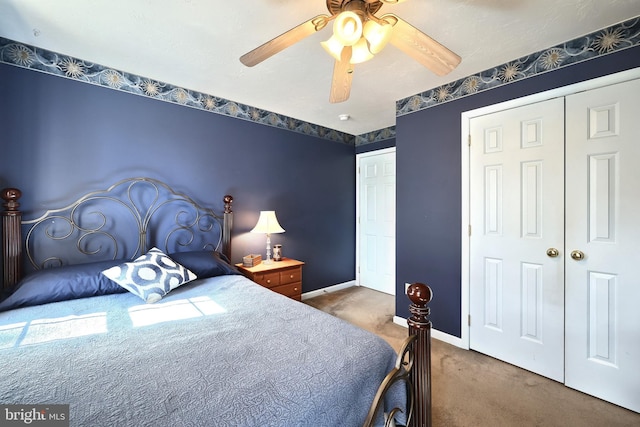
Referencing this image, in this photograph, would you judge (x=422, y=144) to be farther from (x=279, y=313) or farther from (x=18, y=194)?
(x=18, y=194)

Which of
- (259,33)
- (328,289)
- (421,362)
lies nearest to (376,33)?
(259,33)

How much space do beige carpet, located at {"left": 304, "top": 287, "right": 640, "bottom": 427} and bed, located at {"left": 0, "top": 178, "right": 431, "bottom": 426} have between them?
91cm

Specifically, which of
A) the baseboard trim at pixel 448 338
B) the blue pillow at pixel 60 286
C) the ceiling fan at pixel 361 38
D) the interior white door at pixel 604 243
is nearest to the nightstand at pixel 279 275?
the blue pillow at pixel 60 286

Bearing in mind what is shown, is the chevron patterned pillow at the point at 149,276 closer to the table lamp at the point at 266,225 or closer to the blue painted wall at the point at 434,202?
the table lamp at the point at 266,225

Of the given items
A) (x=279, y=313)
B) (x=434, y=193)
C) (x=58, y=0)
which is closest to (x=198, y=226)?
(x=279, y=313)

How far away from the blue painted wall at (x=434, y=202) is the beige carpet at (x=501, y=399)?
0.40 m

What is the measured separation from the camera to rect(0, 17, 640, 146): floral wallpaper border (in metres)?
1.83

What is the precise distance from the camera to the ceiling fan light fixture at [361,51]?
1384 mm

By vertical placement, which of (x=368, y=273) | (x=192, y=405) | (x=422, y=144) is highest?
(x=422, y=144)

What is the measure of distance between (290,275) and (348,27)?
244cm

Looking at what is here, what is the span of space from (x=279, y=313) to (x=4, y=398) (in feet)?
3.41

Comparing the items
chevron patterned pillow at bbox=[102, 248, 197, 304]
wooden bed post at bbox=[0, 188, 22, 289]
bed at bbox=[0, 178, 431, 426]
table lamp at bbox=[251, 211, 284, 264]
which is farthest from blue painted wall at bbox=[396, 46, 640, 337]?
wooden bed post at bbox=[0, 188, 22, 289]

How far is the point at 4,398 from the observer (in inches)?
32.9

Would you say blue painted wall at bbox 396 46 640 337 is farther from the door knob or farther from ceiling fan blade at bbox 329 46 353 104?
ceiling fan blade at bbox 329 46 353 104
